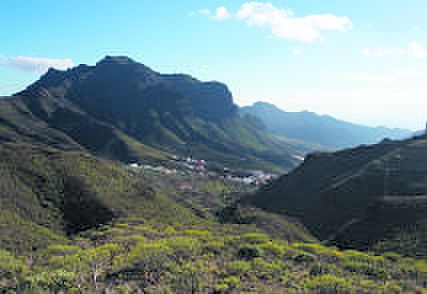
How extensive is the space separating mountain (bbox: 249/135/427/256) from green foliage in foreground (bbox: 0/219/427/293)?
54.3ft

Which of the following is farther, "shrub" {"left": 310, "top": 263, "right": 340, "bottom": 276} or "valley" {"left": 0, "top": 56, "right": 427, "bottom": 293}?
"shrub" {"left": 310, "top": 263, "right": 340, "bottom": 276}

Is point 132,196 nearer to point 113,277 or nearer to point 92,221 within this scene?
point 92,221

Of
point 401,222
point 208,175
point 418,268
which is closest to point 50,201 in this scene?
point 418,268

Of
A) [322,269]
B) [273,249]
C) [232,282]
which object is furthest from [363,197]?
[232,282]

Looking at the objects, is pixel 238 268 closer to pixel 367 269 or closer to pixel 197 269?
pixel 197 269

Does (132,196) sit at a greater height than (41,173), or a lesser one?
lesser

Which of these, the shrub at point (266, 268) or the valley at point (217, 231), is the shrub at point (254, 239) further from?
the shrub at point (266, 268)

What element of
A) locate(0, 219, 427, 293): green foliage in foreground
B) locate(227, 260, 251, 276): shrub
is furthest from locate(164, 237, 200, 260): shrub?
locate(227, 260, 251, 276): shrub

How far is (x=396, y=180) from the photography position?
240ft

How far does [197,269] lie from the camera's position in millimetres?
25594

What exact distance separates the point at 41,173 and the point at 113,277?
3889 centimetres

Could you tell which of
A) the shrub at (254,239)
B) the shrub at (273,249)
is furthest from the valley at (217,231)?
the shrub at (254,239)

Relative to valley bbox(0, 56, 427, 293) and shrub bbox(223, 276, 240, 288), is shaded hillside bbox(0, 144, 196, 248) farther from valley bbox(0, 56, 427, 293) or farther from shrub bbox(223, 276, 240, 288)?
shrub bbox(223, 276, 240, 288)

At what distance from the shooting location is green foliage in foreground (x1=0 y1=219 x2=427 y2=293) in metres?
22.5
